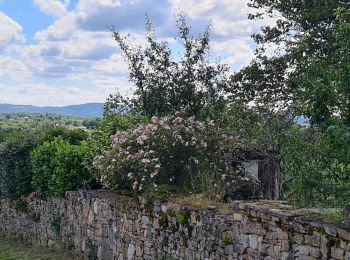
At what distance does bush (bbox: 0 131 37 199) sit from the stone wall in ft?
2.68

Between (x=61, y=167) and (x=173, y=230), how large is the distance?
207 inches

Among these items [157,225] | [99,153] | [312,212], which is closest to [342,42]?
[312,212]

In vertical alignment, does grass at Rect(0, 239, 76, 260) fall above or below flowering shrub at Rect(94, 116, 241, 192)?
below

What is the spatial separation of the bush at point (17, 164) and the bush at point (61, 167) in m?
1.33

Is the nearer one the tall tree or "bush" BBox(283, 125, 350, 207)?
"bush" BBox(283, 125, 350, 207)

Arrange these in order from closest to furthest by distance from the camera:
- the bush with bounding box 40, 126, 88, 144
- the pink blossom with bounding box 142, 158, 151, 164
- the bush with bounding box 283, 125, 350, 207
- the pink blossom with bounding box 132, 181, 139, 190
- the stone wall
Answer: the bush with bounding box 283, 125, 350, 207 < the stone wall < the pink blossom with bounding box 142, 158, 151, 164 < the pink blossom with bounding box 132, 181, 139, 190 < the bush with bounding box 40, 126, 88, 144

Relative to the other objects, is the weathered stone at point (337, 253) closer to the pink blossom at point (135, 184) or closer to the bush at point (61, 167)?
the pink blossom at point (135, 184)

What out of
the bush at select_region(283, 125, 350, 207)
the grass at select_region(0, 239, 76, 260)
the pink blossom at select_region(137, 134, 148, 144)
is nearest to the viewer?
the bush at select_region(283, 125, 350, 207)

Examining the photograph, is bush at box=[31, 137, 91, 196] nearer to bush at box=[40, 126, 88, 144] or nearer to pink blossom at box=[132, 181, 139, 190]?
bush at box=[40, 126, 88, 144]

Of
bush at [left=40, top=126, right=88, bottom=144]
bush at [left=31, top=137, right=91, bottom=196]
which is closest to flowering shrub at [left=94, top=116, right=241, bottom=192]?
bush at [left=31, top=137, right=91, bottom=196]

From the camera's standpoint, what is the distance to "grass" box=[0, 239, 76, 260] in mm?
12741

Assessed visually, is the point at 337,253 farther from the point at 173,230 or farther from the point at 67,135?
the point at 67,135

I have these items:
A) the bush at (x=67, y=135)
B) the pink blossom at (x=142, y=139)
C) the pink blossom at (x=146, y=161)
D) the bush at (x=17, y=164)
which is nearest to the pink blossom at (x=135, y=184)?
the pink blossom at (x=146, y=161)

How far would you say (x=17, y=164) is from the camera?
16391 mm
